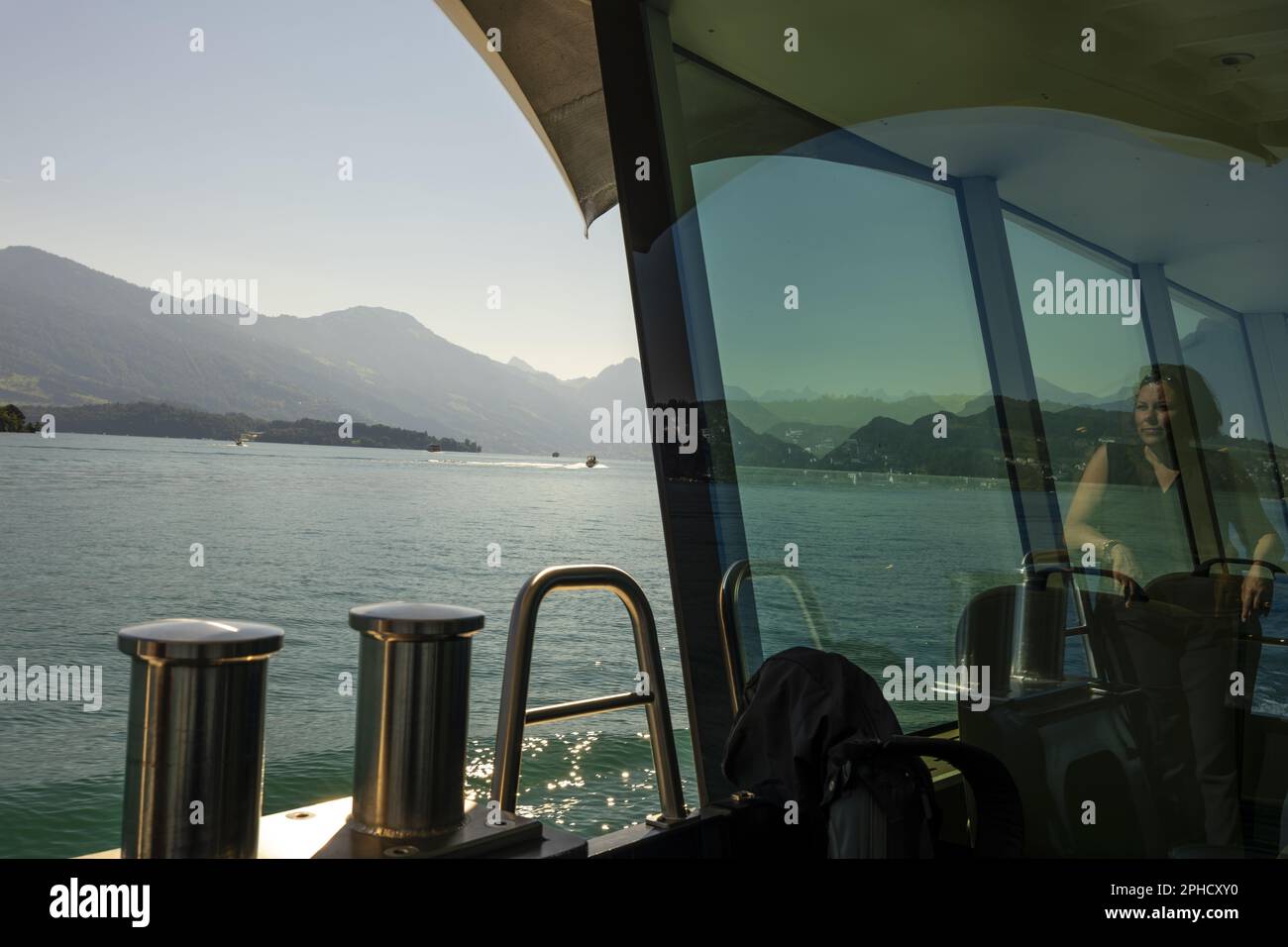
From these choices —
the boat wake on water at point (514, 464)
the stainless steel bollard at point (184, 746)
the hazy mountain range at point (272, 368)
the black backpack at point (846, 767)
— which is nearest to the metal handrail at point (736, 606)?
the black backpack at point (846, 767)

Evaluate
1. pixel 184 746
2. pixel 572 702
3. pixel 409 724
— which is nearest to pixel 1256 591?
pixel 572 702

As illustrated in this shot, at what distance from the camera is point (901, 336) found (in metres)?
2.40

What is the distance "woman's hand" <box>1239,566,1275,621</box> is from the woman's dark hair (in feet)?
0.93

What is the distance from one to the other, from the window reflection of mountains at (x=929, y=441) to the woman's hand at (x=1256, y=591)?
0.15 m

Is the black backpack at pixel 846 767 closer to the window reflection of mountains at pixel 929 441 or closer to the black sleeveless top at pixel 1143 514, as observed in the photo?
the black sleeveless top at pixel 1143 514

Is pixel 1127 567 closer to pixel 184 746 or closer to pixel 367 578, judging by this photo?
pixel 184 746

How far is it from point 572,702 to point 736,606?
1031 mm

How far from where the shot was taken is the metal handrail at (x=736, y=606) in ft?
7.97

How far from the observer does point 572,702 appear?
4.94 ft

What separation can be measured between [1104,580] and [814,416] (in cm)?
87

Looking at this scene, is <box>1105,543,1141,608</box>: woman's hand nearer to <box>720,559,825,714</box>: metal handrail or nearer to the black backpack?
the black backpack

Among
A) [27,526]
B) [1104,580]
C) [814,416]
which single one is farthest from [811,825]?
[27,526]

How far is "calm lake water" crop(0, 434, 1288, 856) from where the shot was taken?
2.39 meters

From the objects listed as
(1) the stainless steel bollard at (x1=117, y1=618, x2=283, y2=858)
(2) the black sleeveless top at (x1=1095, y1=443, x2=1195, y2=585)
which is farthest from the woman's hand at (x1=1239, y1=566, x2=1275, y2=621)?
(1) the stainless steel bollard at (x1=117, y1=618, x2=283, y2=858)
